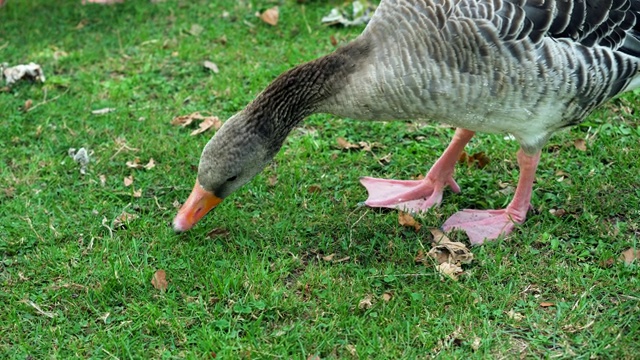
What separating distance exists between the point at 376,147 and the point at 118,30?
11.2 feet

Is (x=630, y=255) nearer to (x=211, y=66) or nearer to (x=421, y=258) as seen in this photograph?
(x=421, y=258)

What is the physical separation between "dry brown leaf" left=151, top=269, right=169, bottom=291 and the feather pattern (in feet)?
4.87

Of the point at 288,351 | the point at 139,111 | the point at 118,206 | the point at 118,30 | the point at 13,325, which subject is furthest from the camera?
the point at 118,30

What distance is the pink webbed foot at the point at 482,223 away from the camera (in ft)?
15.6

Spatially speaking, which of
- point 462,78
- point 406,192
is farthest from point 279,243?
point 462,78

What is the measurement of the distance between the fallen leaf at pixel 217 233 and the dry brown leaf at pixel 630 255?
2480 millimetres

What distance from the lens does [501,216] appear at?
489 cm

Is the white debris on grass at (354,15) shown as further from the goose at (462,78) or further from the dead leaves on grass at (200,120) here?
the goose at (462,78)

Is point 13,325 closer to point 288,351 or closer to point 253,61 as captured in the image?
point 288,351

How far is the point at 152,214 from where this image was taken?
5.14 meters

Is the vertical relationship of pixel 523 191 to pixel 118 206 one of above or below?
above

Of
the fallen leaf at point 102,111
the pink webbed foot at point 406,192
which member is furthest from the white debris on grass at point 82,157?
the pink webbed foot at point 406,192

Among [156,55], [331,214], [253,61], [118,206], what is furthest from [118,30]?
[331,214]

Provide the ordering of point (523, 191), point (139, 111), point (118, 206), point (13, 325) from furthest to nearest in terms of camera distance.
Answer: point (139, 111) < point (118, 206) < point (523, 191) < point (13, 325)
